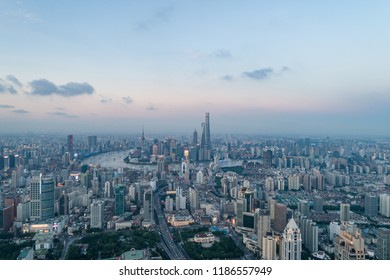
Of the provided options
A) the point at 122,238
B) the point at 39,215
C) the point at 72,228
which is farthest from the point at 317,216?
the point at 39,215

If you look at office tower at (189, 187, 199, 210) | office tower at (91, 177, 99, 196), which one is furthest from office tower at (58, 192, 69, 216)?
office tower at (189, 187, 199, 210)

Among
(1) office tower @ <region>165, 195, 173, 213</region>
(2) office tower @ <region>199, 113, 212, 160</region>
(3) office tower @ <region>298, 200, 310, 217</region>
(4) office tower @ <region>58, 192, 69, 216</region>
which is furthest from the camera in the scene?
(1) office tower @ <region>165, 195, 173, 213</region>

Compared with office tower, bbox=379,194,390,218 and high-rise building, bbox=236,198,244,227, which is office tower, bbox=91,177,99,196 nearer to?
high-rise building, bbox=236,198,244,227

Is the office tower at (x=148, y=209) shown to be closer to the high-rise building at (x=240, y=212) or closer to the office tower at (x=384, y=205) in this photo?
the high-rise building at (x=240, y=212)

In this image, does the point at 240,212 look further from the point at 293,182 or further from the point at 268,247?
the point at 293,182

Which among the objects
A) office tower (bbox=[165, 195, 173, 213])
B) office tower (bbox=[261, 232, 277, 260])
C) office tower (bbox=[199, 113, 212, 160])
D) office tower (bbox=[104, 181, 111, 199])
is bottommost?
office tower (bbox=[165, 195, 173, 213])

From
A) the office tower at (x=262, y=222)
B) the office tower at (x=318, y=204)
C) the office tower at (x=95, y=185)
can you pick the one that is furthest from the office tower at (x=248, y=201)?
the office tower at (x=95, y=185)
